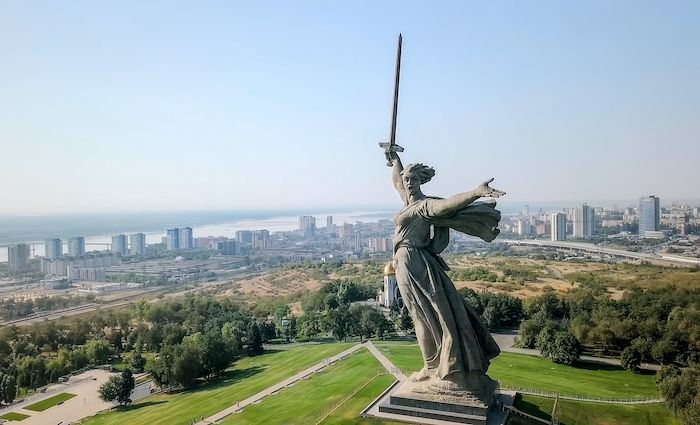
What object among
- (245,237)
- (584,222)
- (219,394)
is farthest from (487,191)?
(245,237)

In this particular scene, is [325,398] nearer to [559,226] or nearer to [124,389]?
[124,389]

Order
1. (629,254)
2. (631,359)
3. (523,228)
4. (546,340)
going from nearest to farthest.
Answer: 1. (631,359)
2. (546,340)
3. (629,254)
4. (523,228)

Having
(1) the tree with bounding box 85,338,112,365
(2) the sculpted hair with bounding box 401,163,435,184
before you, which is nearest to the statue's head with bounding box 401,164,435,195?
(2) the sculpted hair with bounding box 401,163,435,184

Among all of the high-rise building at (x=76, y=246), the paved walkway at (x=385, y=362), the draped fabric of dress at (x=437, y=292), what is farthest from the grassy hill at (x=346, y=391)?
the high-rise building at (x=76, y=246)

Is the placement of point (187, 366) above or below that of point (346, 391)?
below

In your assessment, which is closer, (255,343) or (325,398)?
(325,398)
